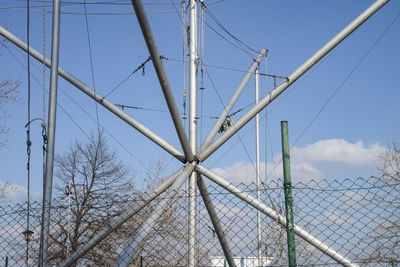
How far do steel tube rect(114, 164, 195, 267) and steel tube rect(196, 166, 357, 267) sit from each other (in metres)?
0.42

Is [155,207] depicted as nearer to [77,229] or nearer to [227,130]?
[227,130]

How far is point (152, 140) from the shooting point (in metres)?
7.81

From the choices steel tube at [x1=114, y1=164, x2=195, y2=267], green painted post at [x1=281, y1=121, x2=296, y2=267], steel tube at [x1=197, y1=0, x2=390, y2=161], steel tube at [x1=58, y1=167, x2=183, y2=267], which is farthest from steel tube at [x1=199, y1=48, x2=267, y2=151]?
green painted post at [x1=281, y1=121, x2=296, y2=267]

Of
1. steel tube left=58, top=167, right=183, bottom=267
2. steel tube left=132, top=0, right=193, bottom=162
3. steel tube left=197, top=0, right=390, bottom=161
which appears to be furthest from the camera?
steel tube left=197, top=0, right=390, bottom=161

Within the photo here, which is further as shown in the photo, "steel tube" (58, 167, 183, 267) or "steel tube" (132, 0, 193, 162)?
"steel tube" (58, 167, 183, 267)

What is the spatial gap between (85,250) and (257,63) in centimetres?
537

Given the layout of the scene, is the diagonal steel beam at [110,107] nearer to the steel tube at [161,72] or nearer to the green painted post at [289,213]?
the steel tube at [161,72]

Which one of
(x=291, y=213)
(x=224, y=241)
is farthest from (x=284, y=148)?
(x=224, y=241)

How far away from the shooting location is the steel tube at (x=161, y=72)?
16.0 feet

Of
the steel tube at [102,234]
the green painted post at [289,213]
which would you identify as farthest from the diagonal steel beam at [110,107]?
the green painted post at [289,213]

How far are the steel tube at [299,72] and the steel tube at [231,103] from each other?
1.01ft

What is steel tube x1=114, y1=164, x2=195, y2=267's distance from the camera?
18.4 ft

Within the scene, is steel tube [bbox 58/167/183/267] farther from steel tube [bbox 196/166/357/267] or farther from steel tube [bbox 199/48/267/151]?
steel tube [bbox 199/48/267/151]

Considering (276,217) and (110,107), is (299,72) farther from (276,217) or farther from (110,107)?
(110,107)
